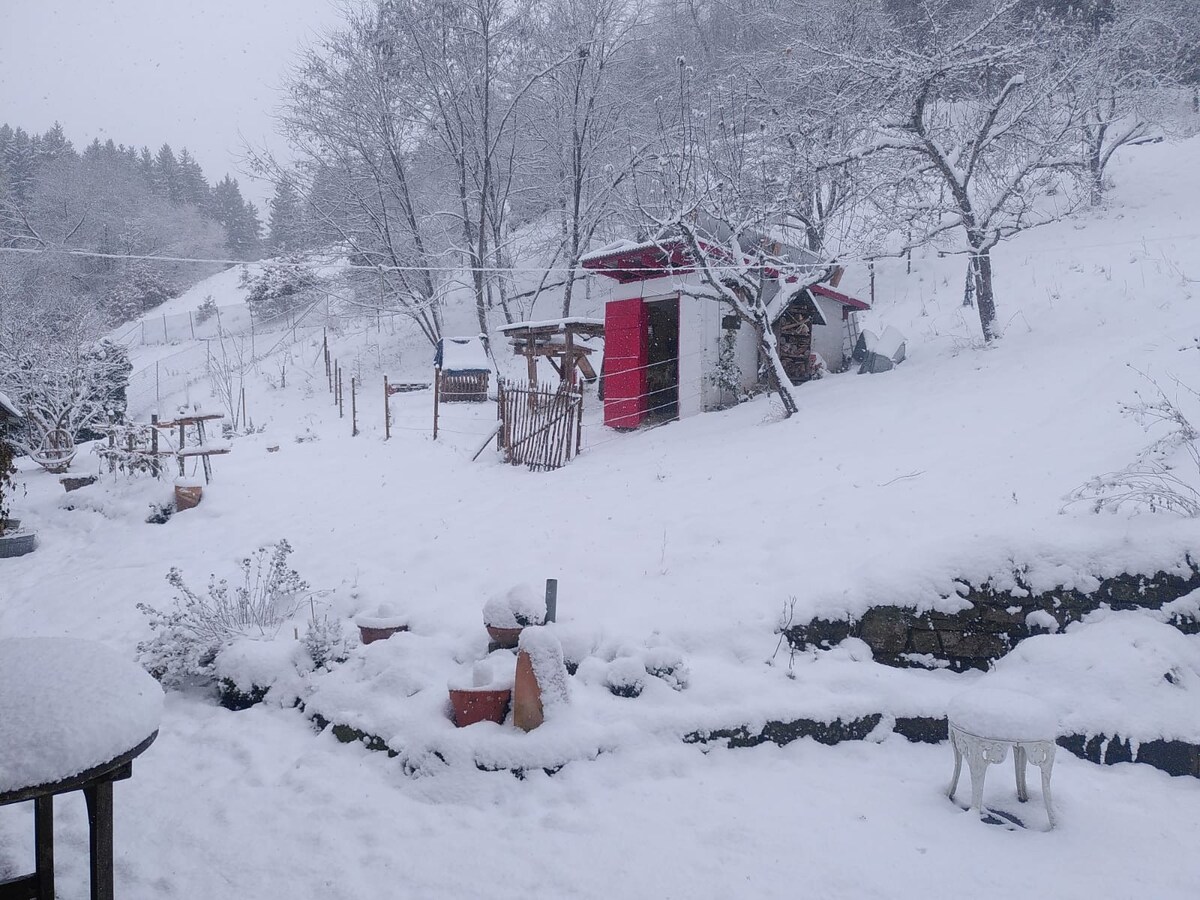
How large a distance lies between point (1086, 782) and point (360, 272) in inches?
826

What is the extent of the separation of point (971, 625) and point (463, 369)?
13.9 metres

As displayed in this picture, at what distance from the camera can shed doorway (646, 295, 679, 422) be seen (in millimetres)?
12695

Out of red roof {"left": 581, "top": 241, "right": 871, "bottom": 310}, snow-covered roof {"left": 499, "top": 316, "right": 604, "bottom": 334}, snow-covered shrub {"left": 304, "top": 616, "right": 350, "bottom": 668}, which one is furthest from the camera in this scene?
snow-covered roof {"left": 499, "top": 316, "right": 604, "bottom": 334}

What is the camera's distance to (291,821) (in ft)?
10.7

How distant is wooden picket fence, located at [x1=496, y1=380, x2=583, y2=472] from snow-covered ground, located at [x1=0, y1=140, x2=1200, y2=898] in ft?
0.98

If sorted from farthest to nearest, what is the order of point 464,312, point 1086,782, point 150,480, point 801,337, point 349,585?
1. point 464,312
2. point 801,337
3. point 150,480
4. point 349,585
5. point 1086,782

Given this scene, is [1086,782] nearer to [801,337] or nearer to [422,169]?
[801,337]

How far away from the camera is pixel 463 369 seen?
1661cm

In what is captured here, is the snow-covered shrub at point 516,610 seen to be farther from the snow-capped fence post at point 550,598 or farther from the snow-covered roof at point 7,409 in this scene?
the snow-covered roof at point 7,409

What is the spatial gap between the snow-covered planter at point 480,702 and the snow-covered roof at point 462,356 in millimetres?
13412

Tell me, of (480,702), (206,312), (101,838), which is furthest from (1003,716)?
(206,312)

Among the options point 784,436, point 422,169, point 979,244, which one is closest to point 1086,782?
point 784,436

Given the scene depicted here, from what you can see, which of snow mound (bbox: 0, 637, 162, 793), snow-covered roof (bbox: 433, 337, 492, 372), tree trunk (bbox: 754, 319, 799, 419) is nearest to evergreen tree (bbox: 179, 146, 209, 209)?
snow-covered roof (bbox: 433, 337, 492, 372)

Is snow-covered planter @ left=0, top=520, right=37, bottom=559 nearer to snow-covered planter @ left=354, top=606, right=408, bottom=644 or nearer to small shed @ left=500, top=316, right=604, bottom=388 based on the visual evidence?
snow-covered planter @ left=354, top=606, right=408, bottom=644
